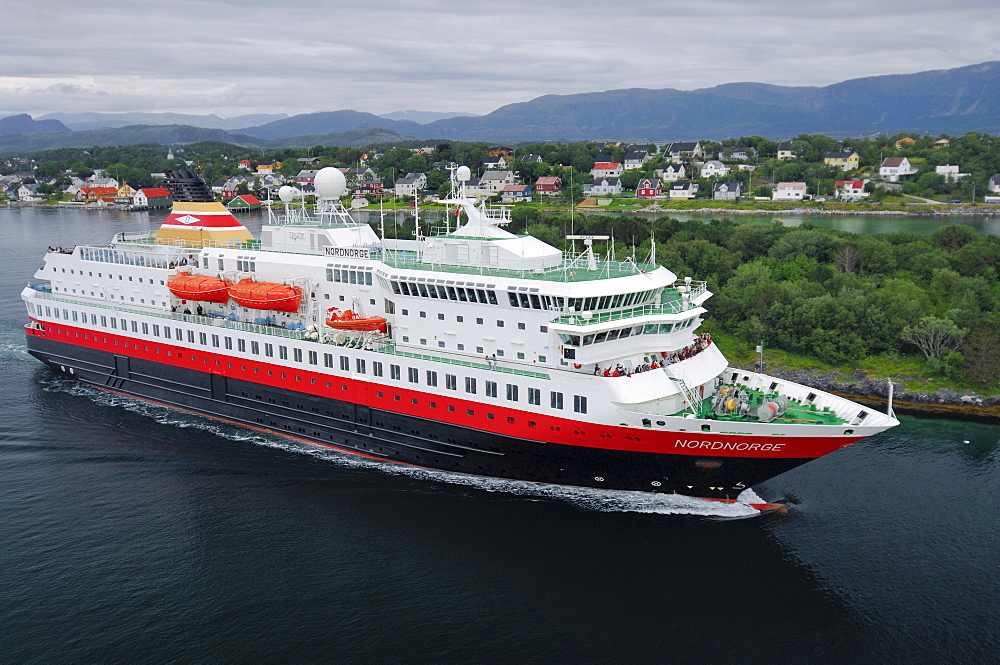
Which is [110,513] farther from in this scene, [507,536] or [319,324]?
[507,536]

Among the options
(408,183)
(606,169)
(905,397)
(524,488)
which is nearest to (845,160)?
(606,169)

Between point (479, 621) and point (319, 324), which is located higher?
point (319, 324)

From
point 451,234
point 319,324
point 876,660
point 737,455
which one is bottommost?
point 876,660

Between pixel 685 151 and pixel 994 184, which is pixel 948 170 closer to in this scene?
pixel 994 184

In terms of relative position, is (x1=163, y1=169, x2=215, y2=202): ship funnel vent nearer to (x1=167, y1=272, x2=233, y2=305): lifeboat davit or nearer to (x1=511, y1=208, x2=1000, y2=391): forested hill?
(x1=167, y1=272, x2=233, y2=305): lifeboat davit

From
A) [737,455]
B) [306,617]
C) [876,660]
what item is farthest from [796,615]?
[306,617]

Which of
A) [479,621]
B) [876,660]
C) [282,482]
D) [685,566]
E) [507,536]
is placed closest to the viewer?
[876,660]

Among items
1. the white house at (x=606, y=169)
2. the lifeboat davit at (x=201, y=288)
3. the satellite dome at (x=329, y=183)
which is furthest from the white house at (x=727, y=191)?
the lifeboat davit at (x=201, y=288)

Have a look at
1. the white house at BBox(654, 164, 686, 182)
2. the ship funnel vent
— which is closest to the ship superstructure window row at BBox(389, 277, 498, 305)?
the ship funnel vent
